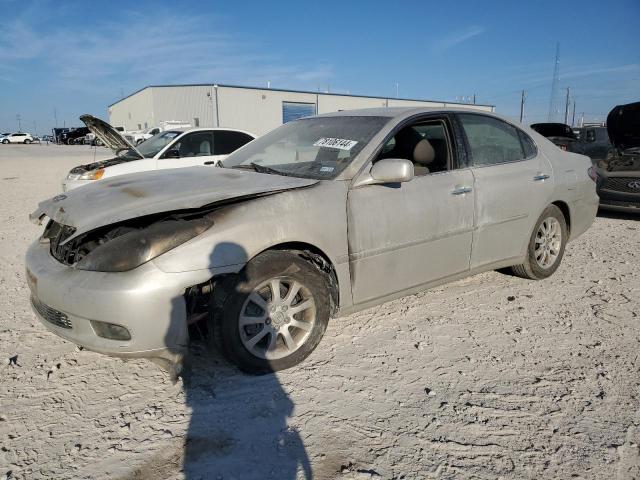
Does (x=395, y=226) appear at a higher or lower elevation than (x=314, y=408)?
higher

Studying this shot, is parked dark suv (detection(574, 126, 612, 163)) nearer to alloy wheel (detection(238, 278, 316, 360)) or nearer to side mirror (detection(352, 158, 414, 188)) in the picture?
side mirror (detection(352, 158, 414, 188))

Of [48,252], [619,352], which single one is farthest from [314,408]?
[619,352]

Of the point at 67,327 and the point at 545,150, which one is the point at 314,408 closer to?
the point at 67,327

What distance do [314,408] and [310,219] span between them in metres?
1.09

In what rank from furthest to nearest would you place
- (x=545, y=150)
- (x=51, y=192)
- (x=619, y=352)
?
(x=51, y=192) → (x=545, y=150) → (x=619, y=352)

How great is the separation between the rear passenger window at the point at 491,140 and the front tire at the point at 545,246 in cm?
67

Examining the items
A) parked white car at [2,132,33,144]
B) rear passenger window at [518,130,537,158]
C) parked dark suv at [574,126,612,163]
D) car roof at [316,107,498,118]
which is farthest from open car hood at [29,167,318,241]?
parked white car at [2,132,33,144]

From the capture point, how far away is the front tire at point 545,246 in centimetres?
432

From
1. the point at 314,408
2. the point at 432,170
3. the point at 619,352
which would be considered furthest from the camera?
the point at 432,170

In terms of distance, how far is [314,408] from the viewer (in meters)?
2.50

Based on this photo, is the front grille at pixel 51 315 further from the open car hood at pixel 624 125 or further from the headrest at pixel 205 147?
the open car hood at pixel 624 125

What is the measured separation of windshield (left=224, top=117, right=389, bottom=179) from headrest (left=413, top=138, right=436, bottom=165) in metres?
0.40

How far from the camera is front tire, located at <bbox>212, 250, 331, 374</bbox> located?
260cm

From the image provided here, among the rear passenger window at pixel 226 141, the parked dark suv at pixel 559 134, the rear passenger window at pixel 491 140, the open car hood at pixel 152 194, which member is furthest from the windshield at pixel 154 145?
the parked dark suv at pixel 559 134
